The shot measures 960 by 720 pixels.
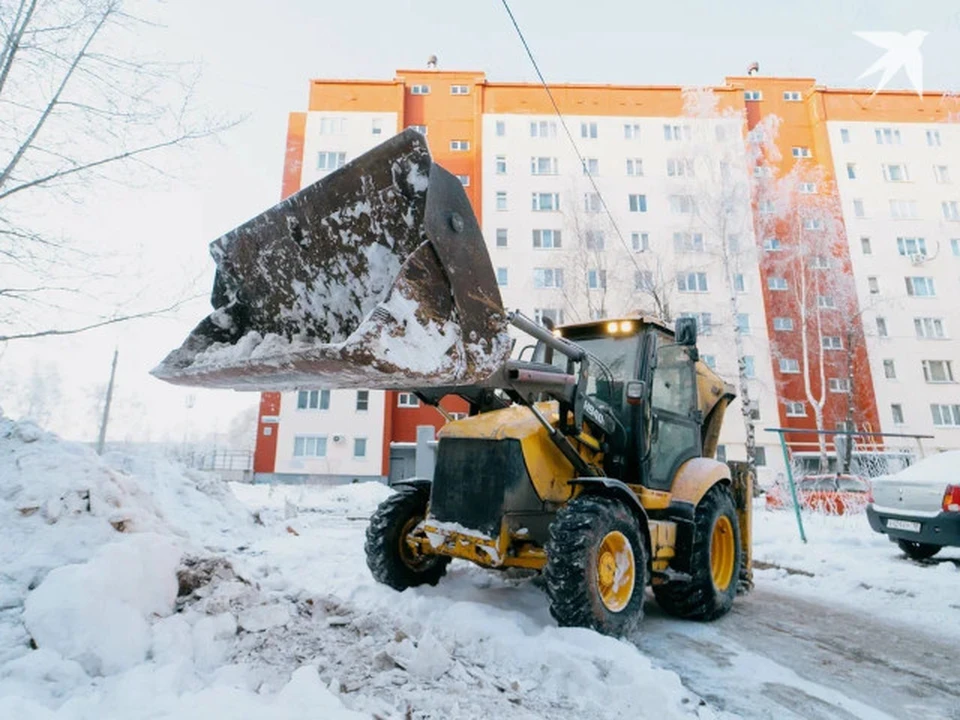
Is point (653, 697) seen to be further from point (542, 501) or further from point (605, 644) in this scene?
point (542, 501)

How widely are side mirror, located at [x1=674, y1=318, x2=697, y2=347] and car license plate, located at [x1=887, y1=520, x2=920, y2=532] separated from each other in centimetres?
442

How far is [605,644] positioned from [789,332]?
2828 centimetres

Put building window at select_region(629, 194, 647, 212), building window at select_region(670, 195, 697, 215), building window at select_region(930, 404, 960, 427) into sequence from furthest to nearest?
building window at select_region(629, 194, 647, 212), building window at select_region(670, 195, 697, 215), building window at select_region(930, 404, 960, 427)

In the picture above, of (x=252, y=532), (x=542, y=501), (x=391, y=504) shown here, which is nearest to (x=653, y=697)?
(x=542, y=501)

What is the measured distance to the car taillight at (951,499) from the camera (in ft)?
19.6

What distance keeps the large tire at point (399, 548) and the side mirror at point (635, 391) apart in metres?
1.97

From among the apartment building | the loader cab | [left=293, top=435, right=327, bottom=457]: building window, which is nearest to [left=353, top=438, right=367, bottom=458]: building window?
the apartment building

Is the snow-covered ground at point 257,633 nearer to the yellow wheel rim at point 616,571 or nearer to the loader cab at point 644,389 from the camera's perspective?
the yellow wheel rim at point 616,571

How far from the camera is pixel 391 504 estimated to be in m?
4.50

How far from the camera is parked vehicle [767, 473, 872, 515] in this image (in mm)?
10102

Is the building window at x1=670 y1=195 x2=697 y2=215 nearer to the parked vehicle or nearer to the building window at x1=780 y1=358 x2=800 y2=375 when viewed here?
the building window at x1=780 y1=358 x2=800 y2=375

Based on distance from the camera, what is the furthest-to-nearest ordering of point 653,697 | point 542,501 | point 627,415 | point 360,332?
point 627,415 → point 542,501 → point 653,697 → point 360,332

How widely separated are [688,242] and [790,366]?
8904 millimetres

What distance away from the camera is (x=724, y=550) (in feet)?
16.2
